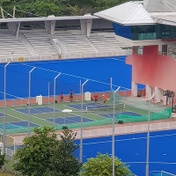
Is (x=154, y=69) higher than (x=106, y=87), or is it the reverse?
(x=154, y=69)

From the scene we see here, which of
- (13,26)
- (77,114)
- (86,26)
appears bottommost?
(77,114)

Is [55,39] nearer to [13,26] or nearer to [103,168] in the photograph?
[13,26]

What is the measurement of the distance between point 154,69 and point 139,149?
36.8 ft

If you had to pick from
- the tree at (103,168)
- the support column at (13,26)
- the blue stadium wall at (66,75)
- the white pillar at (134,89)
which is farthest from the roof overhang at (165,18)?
the support column at (13,26)

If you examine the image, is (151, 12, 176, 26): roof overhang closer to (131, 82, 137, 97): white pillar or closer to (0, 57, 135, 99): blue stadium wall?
(131, 82, 137, 97): white pillar

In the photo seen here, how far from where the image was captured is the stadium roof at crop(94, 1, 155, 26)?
4622 cm

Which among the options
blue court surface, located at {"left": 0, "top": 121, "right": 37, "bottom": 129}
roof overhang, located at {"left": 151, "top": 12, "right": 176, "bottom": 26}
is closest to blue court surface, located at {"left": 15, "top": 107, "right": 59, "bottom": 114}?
blue court surface, located at {"left": 0, "top": 121, "right": 37, "bottom": 129}

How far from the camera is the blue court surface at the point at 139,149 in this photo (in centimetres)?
3441

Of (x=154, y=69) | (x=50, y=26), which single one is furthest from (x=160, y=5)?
(x=50, y=26)

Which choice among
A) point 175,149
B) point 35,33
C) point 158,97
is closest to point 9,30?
point 35,33

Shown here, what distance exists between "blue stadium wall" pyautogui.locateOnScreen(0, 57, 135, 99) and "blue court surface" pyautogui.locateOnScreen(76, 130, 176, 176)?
5930 millimetres

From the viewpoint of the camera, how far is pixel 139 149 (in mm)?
37281

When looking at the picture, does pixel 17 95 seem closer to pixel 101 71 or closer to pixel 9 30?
pixel 101 71

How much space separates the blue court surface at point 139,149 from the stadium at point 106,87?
0.13ft
